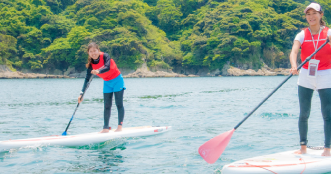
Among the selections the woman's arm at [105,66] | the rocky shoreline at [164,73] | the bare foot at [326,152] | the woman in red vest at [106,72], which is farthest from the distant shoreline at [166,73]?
the bare foot at [326,152]

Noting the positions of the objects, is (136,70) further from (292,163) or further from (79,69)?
(292,163)

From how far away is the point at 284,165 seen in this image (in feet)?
14.3

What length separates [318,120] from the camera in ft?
31.6

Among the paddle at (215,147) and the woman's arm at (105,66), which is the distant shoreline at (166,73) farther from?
the paddle at (215,147)

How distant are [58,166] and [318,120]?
25.0 feet

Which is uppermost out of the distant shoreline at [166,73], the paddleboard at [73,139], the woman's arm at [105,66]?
the woman's arm at [105,66]

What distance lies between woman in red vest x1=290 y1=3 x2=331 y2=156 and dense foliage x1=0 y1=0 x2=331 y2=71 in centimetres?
5877

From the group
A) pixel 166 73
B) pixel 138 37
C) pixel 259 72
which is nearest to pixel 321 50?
pixel 166 73

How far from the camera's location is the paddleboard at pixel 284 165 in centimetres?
423

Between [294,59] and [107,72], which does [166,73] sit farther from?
[294,59]

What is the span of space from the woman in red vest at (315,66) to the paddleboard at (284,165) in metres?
0.33

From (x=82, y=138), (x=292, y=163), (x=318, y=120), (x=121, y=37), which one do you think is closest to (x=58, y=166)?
(x=82, y=138)

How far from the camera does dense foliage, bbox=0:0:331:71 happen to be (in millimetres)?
63312

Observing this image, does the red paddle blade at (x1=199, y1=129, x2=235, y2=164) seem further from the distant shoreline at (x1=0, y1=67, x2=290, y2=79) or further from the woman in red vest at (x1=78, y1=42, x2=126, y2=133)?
the distant shoreline at (x1=0, y1=67, x2=290, y2=79)
